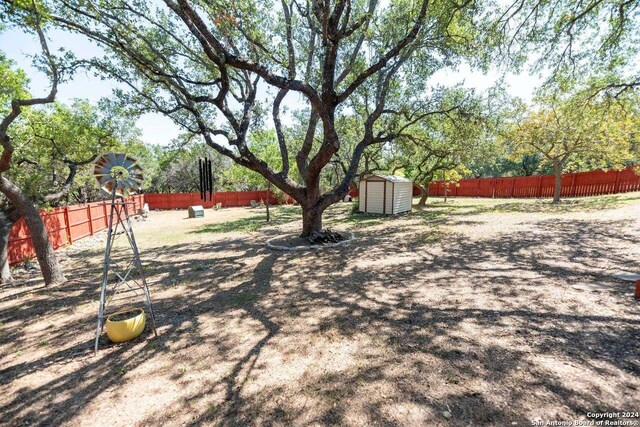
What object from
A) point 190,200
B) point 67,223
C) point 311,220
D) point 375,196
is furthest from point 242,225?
point 190,200

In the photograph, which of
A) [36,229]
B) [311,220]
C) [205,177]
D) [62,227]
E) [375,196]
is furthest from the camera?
[375,196]

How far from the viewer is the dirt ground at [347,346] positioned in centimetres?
245

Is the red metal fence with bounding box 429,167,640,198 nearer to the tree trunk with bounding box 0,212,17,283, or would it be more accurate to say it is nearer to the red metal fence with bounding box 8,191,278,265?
the red metal fence with bounding box 8,191,278,265

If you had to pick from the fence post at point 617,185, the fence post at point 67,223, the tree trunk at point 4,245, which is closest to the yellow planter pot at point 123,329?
the tree trunk at point 4,245

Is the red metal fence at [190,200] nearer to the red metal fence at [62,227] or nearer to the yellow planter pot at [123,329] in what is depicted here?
the red metal fence at [62,227]

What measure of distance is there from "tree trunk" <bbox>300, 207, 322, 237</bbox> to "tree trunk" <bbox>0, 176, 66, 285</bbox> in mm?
6414

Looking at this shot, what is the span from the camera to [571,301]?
162 inches

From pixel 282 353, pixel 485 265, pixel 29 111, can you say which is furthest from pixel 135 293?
pixel 29 111

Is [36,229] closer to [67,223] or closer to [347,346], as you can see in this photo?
[347,346]

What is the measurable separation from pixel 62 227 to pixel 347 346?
13516 mm

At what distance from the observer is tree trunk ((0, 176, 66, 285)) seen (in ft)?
19.1

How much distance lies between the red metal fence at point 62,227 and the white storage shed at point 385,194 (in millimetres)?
11733

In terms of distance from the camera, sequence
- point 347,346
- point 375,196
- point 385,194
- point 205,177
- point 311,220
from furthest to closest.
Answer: point 375,196 → point 385,194 → point 311,220 → point 205,177 → point 347,346

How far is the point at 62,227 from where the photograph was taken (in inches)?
448
